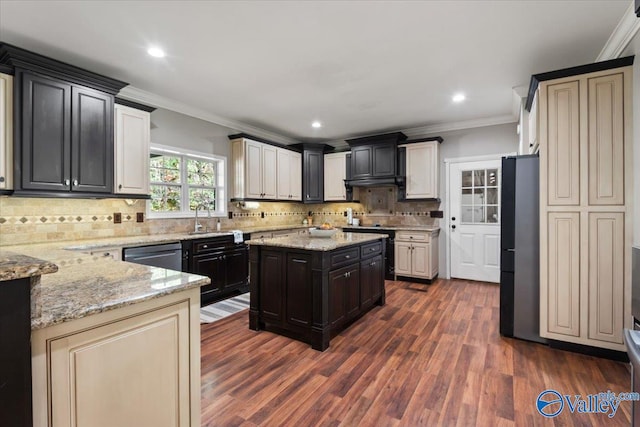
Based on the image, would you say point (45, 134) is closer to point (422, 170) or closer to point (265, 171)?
point (265, 171)

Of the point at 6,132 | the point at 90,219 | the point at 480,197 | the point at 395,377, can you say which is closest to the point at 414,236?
the point at 480,197

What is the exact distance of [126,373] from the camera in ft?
3.69

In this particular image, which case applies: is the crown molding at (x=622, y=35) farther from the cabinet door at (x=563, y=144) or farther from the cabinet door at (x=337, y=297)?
the cabinet door at (x=337, y=297)

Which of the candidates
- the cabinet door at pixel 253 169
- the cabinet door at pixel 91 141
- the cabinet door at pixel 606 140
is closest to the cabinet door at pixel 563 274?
the cabinet door at pixel 606 140

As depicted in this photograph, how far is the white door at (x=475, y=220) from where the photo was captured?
4883 mm

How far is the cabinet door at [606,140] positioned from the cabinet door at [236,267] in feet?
12.7

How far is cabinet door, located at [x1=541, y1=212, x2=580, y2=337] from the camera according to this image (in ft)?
8.44

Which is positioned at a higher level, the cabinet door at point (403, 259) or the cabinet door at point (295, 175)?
the cabinet door at point (295, 175)

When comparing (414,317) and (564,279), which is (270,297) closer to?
(414,317)

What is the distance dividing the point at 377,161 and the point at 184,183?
3201 millimetres

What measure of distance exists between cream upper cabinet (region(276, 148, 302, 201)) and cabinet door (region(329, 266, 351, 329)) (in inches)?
115

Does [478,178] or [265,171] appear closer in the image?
[478,178]

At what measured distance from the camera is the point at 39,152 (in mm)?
2711

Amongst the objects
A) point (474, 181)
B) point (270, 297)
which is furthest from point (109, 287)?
point (474, 181)
